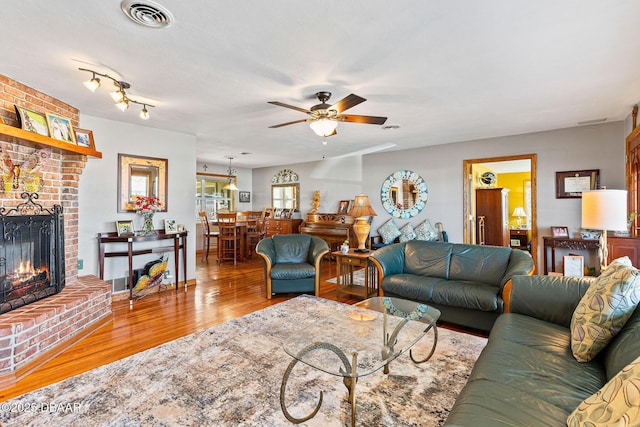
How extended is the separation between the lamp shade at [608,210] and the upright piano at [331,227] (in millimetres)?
4389

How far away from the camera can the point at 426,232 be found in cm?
589

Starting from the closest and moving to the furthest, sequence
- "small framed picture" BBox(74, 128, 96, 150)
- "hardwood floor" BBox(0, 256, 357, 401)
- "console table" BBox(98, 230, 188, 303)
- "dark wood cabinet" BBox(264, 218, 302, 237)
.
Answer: "hardwood floor" BBox(0, 256, 357, 401)
"small framed picture" BBox(74, 128, 96, 150)
"console table" BBox(98, 230, 188, 303)
"dark wood cabinet" BBox(264, 218, 302, 237)

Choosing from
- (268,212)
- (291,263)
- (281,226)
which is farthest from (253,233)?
(291,263)

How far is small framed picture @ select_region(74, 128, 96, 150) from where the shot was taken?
11.6ft

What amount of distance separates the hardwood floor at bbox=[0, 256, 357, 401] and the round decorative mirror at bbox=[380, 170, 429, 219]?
6.91 ft

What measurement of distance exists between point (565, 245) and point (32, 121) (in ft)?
21.5

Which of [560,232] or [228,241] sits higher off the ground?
[560,232]

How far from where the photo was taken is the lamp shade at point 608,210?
2578 mm

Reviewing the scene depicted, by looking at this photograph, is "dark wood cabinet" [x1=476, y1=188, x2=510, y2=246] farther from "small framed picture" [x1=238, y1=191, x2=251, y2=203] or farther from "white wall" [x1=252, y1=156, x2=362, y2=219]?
"small framed picture" [x1=238, y1=191, x2=251, y2=203]

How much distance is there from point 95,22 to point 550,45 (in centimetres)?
311

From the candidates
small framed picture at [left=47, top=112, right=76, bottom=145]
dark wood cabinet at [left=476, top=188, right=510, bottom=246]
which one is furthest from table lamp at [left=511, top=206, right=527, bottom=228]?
small framed picture at [left=47, top=112, right=76, bottom=145]

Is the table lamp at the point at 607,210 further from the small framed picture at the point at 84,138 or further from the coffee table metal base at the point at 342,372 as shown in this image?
the small framed picture at the point at 84,138

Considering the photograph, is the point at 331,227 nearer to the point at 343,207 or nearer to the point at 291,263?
the point at 343,207

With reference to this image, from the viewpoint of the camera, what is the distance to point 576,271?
2.96 meters
